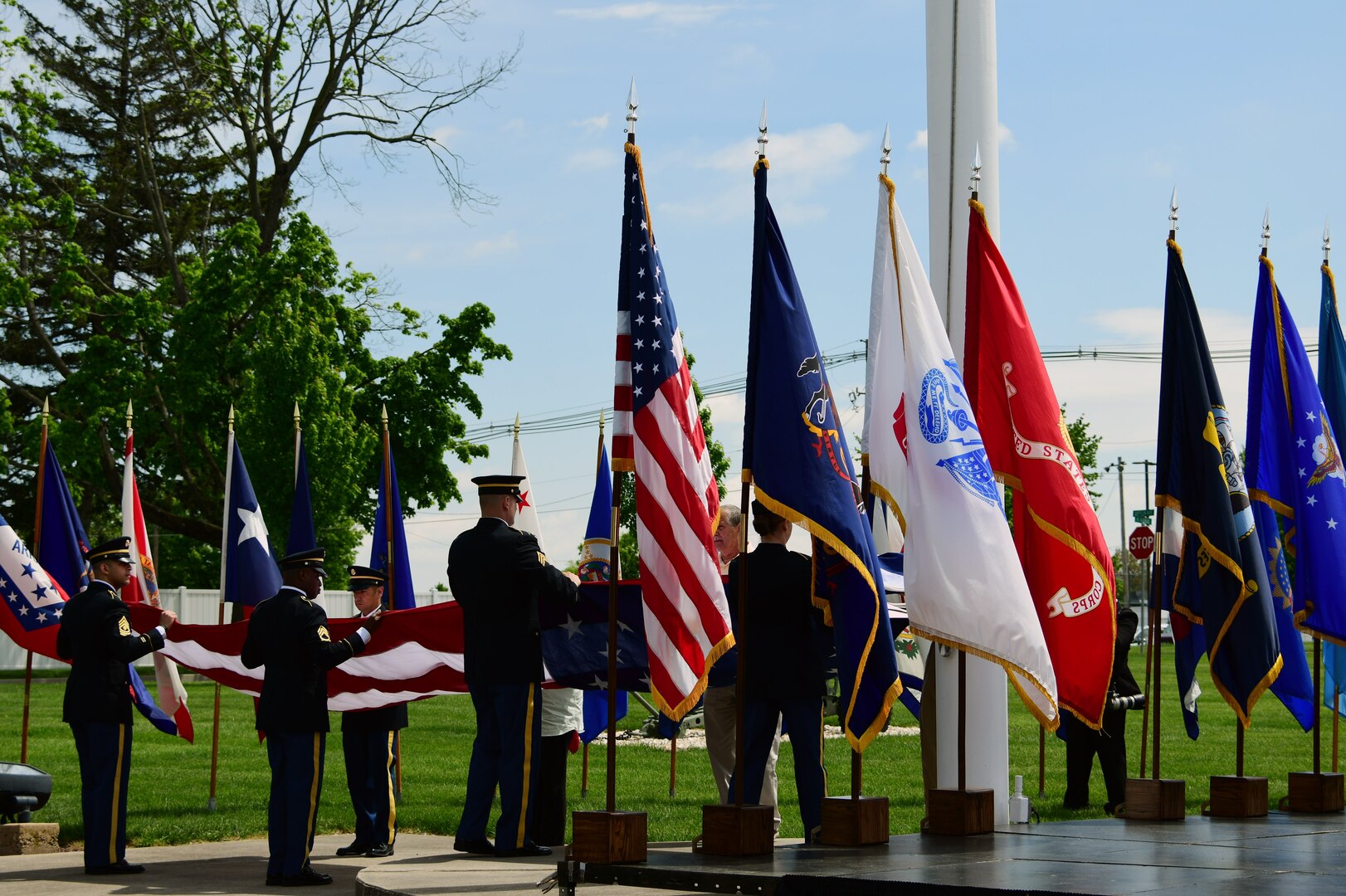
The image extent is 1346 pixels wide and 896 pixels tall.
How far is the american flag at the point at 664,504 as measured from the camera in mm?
8109

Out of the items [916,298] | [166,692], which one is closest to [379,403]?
[166,692]

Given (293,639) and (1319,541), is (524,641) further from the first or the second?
(1319,541)

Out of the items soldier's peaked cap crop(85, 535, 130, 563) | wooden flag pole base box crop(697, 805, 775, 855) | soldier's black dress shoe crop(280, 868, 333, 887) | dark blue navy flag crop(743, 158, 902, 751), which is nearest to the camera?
wooden flag pole base box crop(697, 805, 775, 855)

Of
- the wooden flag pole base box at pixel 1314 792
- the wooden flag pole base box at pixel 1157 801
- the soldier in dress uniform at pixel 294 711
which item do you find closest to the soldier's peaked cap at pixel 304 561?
the soldier in dress uniform at pixel 294 711

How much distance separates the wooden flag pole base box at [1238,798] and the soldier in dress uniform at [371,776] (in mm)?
5378

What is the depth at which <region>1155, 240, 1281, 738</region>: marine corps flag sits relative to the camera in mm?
10164

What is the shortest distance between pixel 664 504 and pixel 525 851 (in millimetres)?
2547

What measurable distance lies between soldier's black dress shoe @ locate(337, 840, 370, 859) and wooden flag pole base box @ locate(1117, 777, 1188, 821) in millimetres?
5037

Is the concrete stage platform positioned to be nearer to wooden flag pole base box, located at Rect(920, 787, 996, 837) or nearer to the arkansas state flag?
wooden flag pole base box, located at Rect(920, 787, 996, 837)

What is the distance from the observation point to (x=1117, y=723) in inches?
546

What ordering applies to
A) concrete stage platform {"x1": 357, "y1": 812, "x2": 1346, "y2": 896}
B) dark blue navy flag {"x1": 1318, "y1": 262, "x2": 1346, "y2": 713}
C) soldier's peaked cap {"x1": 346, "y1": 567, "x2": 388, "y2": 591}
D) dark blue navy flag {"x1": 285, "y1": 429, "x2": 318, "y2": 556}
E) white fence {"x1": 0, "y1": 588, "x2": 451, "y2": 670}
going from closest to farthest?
1. concrete stage platform {"x1": 357, "y1": 812, "x2": 1346, "y2": 896}
2. soldier's peaked cap {"x1": 346, "y1": 567, "x2": 388, "y2": 591}
3. dark blue navy flag {"x1": 1318, "y1": 262, "x2": 1346, "y2": 713}
4. dark blue navy flag {"x1": 285, "y1": 429, "x2": 318, "y2": 556}
5. white fence {"x1": 0, "y1": 588, "x2": 451, "y2": 670}

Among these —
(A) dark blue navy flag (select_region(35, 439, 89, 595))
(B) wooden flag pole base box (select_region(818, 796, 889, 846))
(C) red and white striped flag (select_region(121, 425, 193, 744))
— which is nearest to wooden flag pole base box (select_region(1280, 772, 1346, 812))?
(B) wooden flag pole base box (select_region(818, 796, 889, 846))

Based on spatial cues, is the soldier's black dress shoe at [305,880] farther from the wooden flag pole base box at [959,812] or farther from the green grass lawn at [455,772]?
the wooden flag pole base box at [959,812]

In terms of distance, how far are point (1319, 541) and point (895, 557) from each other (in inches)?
109
